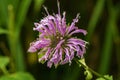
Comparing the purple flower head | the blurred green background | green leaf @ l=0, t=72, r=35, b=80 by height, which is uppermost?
the blurred green background

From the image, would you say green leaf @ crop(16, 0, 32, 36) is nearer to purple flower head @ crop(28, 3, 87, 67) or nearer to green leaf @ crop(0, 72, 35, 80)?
green leaf @ crop(0, 72, 35, 80)

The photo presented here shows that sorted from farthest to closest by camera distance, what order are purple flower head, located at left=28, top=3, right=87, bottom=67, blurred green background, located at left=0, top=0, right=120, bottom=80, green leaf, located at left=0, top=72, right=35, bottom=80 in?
blurred green background, located at left=0, top=0, right=120, bottom=80, green leaf, located at left=0, top=72, right=35, bottom=80, purple flower head, located at left=28, top=3, right=87, bottom=67

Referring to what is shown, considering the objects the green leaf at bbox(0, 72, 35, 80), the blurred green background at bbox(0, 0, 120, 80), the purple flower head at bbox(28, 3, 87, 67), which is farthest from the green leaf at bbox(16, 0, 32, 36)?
the purple flower head at bbox(28, 3, 87, 67)

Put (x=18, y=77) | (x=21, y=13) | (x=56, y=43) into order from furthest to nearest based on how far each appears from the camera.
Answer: (x=21, y=13), (x=18, y=77), (x=56, y=43)

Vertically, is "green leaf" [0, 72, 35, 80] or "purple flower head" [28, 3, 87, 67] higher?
"purple flower head" [28, 3, 87, 67]

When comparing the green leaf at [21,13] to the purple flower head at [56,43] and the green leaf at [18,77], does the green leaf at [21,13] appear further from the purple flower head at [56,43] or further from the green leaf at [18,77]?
the purple flower head at [56,43]

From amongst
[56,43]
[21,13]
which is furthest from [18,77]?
[56,43]

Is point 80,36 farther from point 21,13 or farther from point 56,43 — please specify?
point 56,43
